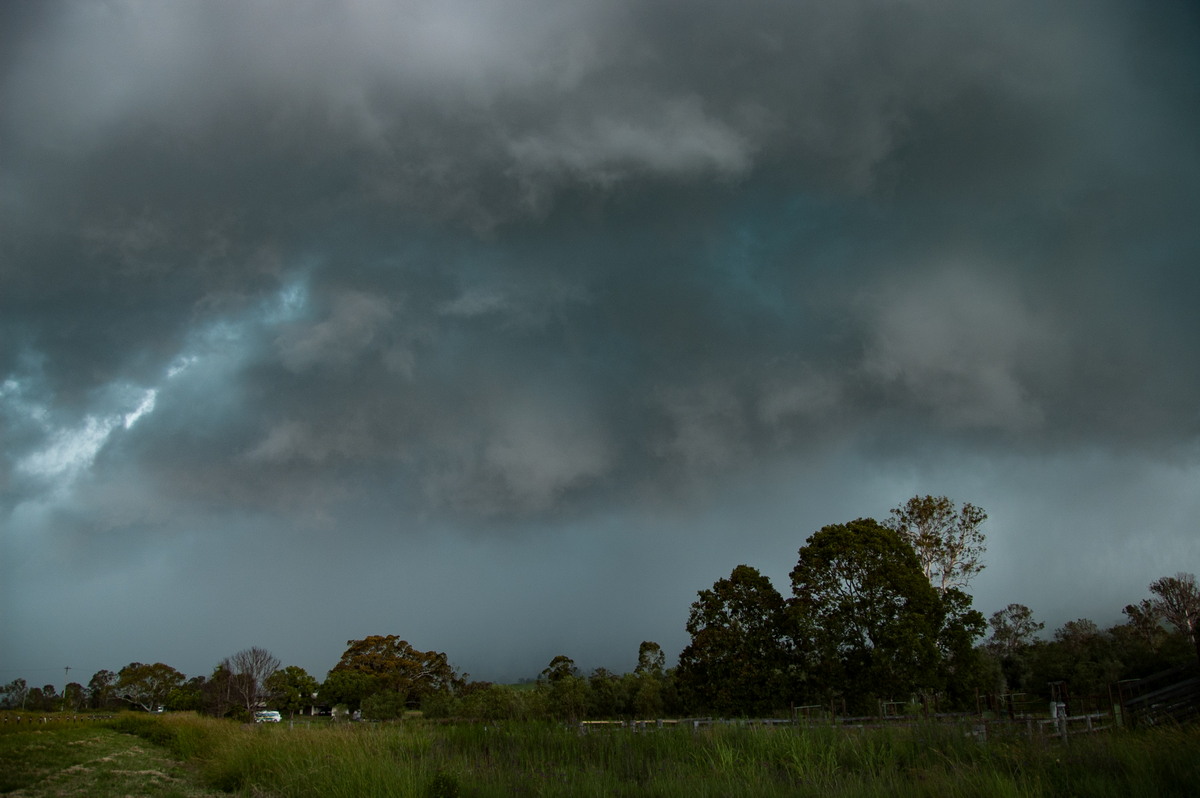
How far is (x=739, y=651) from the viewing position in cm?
3175

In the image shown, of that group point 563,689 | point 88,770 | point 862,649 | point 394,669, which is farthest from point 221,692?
point 862,649

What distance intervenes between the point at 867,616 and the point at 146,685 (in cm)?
9768

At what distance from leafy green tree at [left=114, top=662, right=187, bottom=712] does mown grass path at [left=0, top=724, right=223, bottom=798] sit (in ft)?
238

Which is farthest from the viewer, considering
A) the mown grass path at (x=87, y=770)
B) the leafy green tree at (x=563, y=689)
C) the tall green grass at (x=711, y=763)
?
the leafy green tree at (x=563, y=689)

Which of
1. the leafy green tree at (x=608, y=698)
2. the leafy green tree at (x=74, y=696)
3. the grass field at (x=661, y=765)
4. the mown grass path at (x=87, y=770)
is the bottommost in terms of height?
the leafy green tree at (x=74, y=696)

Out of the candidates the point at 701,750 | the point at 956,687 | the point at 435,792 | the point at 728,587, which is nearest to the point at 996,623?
the point at 956,687

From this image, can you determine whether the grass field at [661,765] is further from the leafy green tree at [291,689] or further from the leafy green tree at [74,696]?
the leafy green tree at [74,696]

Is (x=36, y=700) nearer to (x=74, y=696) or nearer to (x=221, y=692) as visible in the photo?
(x=74, y=696)

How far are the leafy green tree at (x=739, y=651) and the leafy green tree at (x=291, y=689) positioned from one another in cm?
6079

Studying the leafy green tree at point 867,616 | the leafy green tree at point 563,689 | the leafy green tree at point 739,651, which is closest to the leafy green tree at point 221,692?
the leafy green tree at point 563,689

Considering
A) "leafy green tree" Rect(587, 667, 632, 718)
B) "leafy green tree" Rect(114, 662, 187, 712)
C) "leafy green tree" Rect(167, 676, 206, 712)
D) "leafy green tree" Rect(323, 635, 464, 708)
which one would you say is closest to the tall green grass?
"leafy green tree" Rect(587, 667, 632, 718)

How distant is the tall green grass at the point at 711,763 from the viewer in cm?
810

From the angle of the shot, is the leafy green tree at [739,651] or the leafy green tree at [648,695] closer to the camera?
the leafy green tree at [739,651]

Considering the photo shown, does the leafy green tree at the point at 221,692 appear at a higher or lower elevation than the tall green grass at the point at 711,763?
lower
